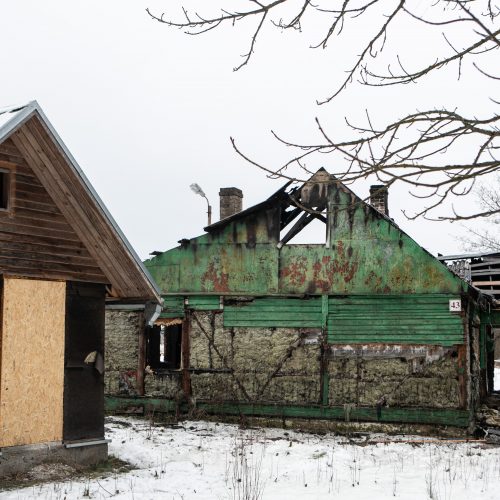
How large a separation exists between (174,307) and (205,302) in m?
0.85

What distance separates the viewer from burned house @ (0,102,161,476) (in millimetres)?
10461

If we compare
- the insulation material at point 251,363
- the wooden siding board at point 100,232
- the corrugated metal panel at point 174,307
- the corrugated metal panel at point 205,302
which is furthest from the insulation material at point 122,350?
the wooden siding board at point 100,232

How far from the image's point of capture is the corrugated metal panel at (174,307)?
18703 mm

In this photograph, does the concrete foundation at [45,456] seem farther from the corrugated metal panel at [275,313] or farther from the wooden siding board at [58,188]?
the corrugated metal panel at [275,313]

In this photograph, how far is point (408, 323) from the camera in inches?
667

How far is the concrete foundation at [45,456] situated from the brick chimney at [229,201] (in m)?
9.66

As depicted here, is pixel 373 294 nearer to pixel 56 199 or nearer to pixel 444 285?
pixel 444 285

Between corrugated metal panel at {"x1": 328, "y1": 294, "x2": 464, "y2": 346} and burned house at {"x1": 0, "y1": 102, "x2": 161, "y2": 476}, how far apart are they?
6.61 meters

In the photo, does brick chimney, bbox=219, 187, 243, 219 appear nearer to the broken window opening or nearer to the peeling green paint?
the peeling green paint

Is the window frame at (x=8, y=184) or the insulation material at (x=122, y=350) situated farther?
the insulation material at (x=122, y=350)

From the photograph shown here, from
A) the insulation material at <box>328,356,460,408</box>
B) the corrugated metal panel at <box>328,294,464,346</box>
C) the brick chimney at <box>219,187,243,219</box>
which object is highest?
the brick chimney at <box>219,187,243,219</box>

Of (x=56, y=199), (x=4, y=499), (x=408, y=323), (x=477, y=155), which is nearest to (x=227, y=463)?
(x=4, y=499)

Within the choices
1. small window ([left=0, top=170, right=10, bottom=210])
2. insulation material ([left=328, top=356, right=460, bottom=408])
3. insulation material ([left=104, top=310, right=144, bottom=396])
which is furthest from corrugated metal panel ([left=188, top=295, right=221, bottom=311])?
small window ([left=0, top=170, right=10, bottom=210])

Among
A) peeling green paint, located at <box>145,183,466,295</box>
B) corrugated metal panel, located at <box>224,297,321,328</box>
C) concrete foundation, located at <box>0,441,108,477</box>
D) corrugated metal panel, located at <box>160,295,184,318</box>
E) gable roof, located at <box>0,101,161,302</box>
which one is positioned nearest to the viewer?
concrete foundation, located at <box>0,441,108,477</box>
